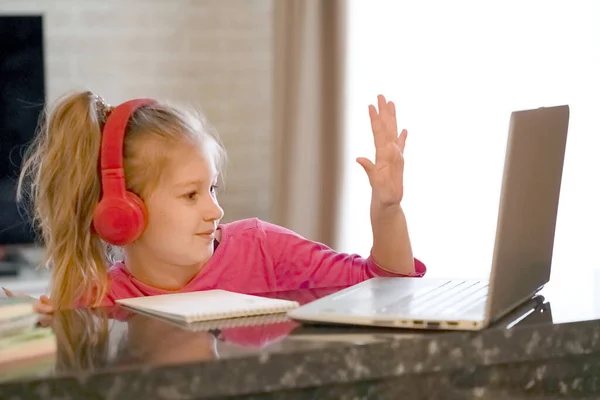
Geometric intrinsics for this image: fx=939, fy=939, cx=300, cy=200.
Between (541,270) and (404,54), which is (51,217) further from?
(404,54)

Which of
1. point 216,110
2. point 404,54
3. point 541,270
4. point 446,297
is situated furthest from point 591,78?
point 216,110

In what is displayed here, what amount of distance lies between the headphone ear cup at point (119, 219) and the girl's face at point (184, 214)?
60 mm

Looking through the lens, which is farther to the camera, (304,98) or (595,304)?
(304,98)

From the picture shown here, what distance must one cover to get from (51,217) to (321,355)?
0.75 m

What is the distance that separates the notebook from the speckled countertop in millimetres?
39

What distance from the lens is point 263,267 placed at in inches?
60.2

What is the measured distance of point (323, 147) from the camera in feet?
10.6

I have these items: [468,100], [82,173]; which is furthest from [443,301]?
[468,100]

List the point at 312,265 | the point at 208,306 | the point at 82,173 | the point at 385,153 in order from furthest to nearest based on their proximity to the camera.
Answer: the point at 312,265 → the point at 82,173 → the point at 385,153 → the point at 208,306

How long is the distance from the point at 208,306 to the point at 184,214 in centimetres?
34

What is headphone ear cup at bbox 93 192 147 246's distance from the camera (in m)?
1.28

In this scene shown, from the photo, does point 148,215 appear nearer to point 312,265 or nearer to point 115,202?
point 115,202

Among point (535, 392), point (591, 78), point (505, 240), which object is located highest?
point (591, 78)

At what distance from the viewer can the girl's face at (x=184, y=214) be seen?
4.42 ft
